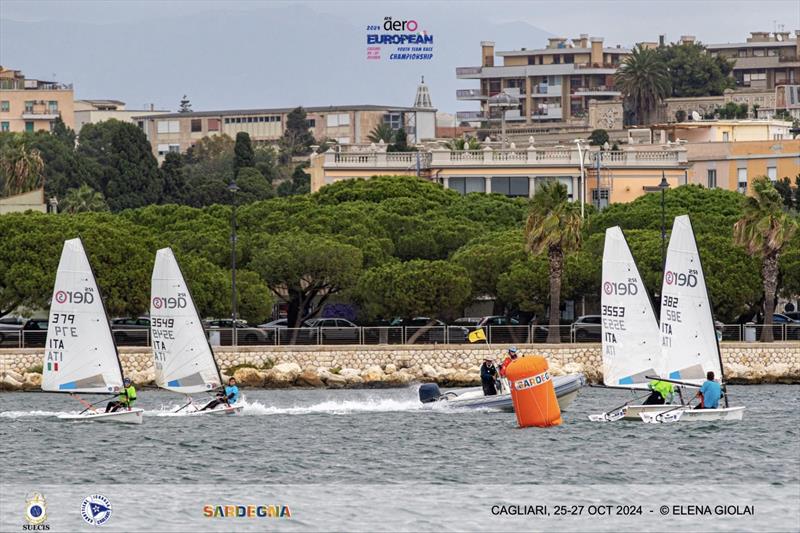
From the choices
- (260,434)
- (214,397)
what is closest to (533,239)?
(214,397)

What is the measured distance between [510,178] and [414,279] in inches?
1595

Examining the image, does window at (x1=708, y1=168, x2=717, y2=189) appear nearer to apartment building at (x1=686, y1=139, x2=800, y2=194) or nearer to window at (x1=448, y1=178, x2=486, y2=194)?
apartment building at (x1=686, y1=139, x2=800, y2=194)

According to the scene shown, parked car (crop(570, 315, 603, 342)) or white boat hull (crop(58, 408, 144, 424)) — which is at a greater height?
parked car (crop(570, 315, 603, 342))

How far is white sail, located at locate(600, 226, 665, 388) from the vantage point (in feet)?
166

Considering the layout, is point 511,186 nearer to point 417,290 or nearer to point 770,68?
point 417,290

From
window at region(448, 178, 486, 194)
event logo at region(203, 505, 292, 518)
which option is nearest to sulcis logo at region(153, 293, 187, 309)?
event logo at region(203, 505, 292, 518)

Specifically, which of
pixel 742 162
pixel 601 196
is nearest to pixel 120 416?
pixel 601 196

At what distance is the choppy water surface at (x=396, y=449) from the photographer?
1623 inches

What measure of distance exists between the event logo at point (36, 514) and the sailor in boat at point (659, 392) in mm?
17555

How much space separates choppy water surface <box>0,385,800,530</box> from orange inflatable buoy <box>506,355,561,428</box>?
1.51ft

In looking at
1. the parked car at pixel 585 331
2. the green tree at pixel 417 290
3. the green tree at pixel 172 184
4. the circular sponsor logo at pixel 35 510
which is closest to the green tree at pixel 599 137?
the green tree at pixel 172 184

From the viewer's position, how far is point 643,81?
176000 millimetres

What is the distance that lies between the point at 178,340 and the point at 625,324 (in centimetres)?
1193

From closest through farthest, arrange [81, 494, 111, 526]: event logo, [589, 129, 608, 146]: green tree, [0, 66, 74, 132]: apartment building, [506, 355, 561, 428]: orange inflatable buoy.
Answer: [81, 494, 111, 526]: event logo < [506, 355, 561, 428]: orange inflatable buoy < [589, 129, 608, 146]: green tree < [0, 66, 74, 132]: apartment building
